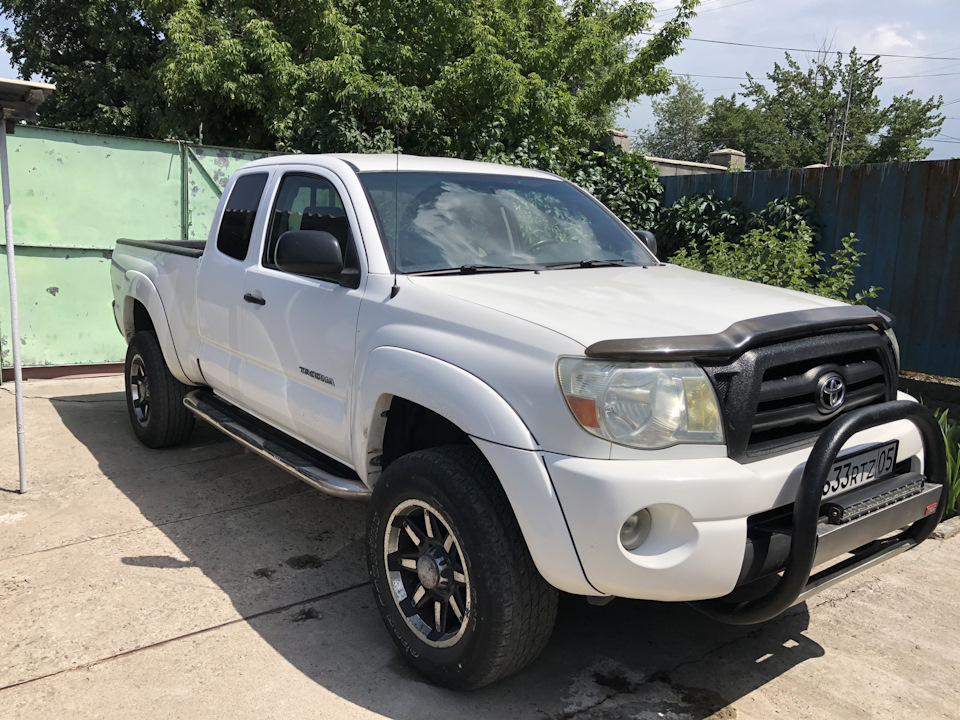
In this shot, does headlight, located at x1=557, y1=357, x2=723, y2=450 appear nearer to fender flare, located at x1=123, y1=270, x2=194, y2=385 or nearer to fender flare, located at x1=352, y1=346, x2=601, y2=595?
fender flare, located at x1=352, y1=346, x2=601, y2=595

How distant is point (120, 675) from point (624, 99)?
13.6 meters

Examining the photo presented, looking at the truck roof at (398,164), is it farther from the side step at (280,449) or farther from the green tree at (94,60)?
the green tree at (94,60)

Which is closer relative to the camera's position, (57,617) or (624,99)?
(57,617)

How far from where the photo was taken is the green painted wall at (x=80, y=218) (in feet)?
25.0

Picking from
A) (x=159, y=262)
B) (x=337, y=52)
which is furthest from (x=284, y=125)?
(x=159, y=262)

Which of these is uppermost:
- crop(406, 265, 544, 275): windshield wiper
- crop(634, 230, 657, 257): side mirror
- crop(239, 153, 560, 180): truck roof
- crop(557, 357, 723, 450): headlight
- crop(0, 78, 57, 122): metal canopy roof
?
crop(0, 78, 57, 122): metal canopy roof

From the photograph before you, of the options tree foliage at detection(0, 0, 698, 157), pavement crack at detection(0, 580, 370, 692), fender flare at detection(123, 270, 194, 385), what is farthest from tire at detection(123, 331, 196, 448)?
tree foliage at detection(0, 0, 698, 157)

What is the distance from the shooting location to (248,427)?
4.51 m

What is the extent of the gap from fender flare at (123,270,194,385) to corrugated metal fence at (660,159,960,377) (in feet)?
18.9

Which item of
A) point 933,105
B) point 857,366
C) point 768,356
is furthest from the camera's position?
point 933,105

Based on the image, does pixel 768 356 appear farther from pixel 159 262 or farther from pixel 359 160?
pixel 159 262

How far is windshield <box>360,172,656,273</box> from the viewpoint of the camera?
3.57 metres

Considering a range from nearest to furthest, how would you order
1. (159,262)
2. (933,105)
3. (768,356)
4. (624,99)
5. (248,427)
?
(768,356) → (248,427) → (159,262) → (624,99) → (933,105)

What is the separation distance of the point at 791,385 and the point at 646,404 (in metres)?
0.54
